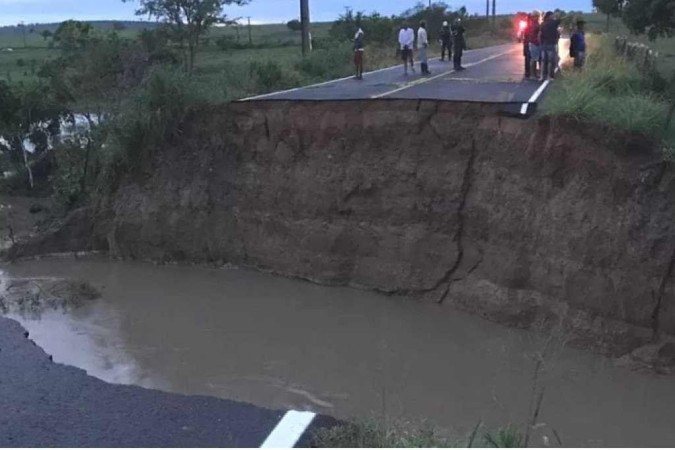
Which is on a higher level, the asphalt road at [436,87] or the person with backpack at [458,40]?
the person with backpack at [458,40]

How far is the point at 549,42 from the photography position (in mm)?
17078

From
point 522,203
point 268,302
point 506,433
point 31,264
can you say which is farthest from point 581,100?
point 31,264

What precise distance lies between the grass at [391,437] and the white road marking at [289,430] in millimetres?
266

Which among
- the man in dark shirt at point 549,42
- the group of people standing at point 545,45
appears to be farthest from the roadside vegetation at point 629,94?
the man in dark shirt at point 549,42

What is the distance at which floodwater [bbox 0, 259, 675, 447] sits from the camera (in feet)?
32.2

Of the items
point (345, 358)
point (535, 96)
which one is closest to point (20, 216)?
point (345, 358)

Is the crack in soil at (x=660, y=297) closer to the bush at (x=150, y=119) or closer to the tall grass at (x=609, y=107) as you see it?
the tall grass at (x=609, y=107)

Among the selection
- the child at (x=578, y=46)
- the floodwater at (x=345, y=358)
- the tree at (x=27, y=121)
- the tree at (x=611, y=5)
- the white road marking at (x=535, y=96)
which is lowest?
the floodwater at (x=345, y=358)

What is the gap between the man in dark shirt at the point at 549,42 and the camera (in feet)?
53.6

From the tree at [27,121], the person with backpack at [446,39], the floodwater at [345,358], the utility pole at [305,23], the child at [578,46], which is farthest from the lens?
the utility pole at [305,23]

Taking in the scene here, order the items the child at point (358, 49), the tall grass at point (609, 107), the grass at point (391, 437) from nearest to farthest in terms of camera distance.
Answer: the grass at point (391, 437) < the tall grass at point (609, 107) < the child at point (358, 49)

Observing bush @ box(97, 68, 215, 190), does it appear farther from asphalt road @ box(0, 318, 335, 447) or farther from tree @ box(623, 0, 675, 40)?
tree @ box(623, 0, 675, 40)

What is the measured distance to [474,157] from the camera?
13938 mm

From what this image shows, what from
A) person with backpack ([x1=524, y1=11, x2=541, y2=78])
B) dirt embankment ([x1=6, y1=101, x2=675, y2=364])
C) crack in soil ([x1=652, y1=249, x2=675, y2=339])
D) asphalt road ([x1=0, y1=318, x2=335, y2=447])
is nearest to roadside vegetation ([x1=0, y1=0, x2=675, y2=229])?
dirt embankment ([x1=6, y1=101, x2=675, y2=364])
